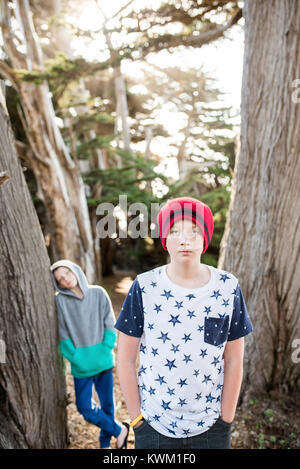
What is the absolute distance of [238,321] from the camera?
163cm

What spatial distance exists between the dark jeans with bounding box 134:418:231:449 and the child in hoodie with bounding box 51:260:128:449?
1.32 m

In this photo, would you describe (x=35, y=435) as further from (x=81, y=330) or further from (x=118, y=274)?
(x=118, y=274)

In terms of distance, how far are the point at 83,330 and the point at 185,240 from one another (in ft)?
5.77

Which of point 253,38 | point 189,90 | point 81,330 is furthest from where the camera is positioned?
point 189,90

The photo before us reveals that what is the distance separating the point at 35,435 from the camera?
266cm

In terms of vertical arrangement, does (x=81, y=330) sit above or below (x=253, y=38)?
below

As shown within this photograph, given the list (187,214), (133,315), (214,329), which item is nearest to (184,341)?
(214,329)

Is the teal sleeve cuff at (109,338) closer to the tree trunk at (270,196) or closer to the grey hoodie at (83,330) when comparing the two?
the grey hoodie at (83,330)

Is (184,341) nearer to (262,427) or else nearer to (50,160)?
(262,427)

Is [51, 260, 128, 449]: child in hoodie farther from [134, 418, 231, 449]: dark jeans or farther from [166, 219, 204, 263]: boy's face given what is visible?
[166, 219, 204, 263]: boy's face

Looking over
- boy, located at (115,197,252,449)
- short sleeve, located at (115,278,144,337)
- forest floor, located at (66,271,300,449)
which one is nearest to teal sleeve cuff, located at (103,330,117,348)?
forest floor, located at (66,271,300,449)

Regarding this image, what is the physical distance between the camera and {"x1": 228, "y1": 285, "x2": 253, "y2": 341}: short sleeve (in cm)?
162
